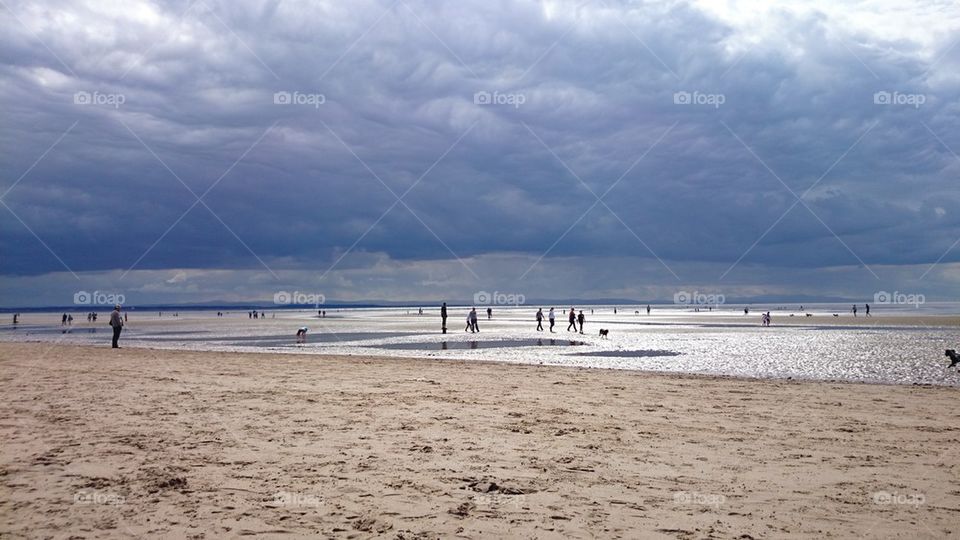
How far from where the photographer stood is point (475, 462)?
10008mm

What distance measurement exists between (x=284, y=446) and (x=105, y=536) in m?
4.06

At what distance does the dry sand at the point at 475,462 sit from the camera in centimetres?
747

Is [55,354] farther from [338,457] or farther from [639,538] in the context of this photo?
[639,538]

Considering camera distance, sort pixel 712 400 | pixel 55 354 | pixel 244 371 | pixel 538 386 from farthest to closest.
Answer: pixel 55 354 → pixel 244 371 → pixel 538 386 → pixel 712 400

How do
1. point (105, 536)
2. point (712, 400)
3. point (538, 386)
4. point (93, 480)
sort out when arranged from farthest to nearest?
point (538, 386)
point (712, 400)
point (93, 480)
point (105, 536)

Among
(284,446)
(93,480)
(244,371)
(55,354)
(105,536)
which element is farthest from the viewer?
(55,354)

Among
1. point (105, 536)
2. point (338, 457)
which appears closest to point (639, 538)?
point (338, 457)

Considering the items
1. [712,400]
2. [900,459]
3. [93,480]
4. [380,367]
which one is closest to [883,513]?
[900,459]

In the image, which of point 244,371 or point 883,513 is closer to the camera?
A: point 883,513

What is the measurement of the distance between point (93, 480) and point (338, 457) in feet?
10.9

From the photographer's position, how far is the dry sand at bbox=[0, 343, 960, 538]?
7473mm

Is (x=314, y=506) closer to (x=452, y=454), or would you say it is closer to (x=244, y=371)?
(x=452, y=454)

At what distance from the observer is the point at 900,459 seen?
10414 millimetres

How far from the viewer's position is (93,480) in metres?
8.81
